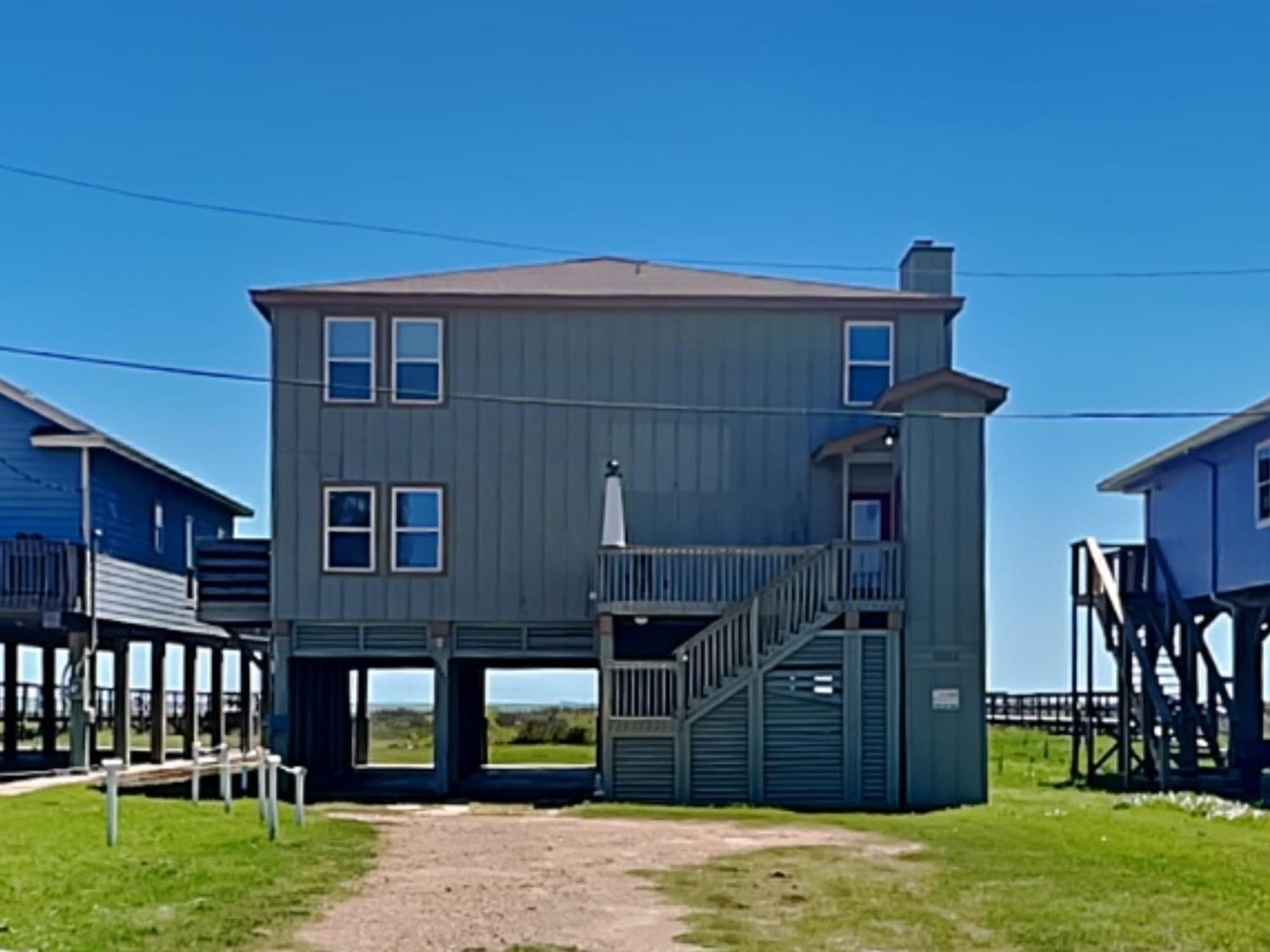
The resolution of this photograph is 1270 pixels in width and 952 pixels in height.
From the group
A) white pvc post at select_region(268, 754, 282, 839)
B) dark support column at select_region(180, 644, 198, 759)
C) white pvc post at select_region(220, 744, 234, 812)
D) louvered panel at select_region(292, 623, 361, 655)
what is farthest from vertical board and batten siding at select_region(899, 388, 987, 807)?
dark support column at select_region(180, 644, 198, 759)

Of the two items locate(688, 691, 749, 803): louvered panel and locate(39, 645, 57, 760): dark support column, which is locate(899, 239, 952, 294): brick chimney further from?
locate(39, 645, 57, 760): dark support column

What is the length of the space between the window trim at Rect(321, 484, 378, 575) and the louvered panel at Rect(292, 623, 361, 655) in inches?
29.3

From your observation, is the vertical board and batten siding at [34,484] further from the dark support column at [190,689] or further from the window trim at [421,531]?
the dark support column at [190,689]

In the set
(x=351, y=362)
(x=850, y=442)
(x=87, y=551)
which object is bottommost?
(x=87, y=551)

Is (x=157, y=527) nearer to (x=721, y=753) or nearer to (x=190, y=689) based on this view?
(x=190, y=689)

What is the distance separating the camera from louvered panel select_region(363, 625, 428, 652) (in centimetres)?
2323

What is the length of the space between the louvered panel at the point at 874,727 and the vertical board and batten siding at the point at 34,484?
36.2 feet

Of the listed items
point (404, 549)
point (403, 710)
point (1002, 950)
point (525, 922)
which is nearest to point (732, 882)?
point (525, 922)

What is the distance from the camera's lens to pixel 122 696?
94.4 feet

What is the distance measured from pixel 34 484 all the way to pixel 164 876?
583 inches

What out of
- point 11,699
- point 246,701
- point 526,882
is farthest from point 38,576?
point 526,882

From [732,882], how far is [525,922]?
2473 millimetres

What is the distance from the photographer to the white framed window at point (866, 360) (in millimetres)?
23438

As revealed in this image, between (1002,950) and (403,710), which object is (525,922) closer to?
(1002,950)
